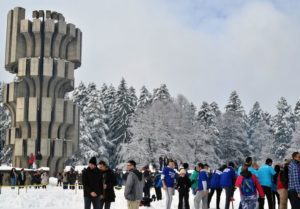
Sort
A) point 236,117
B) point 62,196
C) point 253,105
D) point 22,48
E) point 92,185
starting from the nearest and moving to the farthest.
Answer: point 92,185
point 62,196
point 22,48
point 236,117
point 253,105

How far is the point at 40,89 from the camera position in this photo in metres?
53.3

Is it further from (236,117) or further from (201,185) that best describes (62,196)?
(236,117)

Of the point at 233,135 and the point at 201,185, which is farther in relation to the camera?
the point at 233,135

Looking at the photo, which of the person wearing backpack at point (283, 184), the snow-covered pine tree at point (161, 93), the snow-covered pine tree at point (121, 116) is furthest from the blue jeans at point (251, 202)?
the snow-covered pine tree at point (161, 93)

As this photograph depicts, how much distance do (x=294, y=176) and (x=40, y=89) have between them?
45705 mm

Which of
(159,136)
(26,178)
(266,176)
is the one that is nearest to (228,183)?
(266,176)

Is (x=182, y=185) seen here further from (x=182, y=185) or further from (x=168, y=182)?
(x=168, y=182)

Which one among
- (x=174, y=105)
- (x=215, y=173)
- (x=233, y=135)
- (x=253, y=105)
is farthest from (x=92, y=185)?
(x=253, y=105)

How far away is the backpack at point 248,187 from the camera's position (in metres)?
11.0

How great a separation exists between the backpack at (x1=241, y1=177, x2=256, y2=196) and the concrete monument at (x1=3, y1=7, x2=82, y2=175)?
139 ft

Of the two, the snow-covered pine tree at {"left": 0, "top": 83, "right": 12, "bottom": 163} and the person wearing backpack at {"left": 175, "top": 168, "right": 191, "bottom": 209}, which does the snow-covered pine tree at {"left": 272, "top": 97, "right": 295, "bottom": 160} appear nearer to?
the snow-covered pine tree at {"left": 0, "top": 83, "right": 12, "bottom": 163}

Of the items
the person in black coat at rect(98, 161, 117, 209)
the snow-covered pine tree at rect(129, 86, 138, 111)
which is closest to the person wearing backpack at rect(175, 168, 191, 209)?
the person in black coat at rect(98, 161, 117, 209)

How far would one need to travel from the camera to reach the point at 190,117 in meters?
66.9

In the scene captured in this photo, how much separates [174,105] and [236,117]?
9918 millimetres
